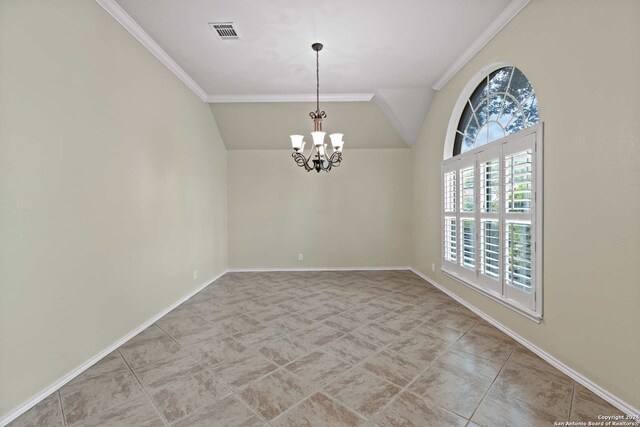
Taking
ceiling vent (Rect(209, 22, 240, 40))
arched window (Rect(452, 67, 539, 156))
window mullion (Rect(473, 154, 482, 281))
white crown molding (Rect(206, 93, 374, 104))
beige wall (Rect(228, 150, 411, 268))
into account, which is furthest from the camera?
beige wall (Rect(228, 150, 411, 268))

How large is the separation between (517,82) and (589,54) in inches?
33.4

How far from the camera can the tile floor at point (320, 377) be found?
1717 millimetres

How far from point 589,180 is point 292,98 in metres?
3.88

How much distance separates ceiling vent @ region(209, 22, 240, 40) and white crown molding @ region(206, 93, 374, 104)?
1628 millimetres

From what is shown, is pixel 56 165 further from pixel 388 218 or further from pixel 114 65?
pixel 388 218

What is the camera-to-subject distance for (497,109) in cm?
308

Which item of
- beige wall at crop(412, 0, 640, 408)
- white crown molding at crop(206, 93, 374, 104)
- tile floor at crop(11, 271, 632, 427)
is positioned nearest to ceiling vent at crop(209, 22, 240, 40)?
white crown molding at crop(206, 93, 374, 104)

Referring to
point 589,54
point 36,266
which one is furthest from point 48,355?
point 589,54

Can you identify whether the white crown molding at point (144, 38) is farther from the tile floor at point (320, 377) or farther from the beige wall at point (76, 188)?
the tile floor at point (320, 377)

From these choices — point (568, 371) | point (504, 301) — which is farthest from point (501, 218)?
point (568, 371)

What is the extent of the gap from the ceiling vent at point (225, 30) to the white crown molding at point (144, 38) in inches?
29.2

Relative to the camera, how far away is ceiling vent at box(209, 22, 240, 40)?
9.05 ft

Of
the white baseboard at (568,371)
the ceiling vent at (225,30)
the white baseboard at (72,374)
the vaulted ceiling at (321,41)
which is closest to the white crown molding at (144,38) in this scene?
the vaulted ceiling at (321,41)

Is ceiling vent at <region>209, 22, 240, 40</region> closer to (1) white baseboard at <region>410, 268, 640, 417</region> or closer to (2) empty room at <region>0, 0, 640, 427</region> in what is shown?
(2) empty room at <region>0, 0, 640, 427</region>
